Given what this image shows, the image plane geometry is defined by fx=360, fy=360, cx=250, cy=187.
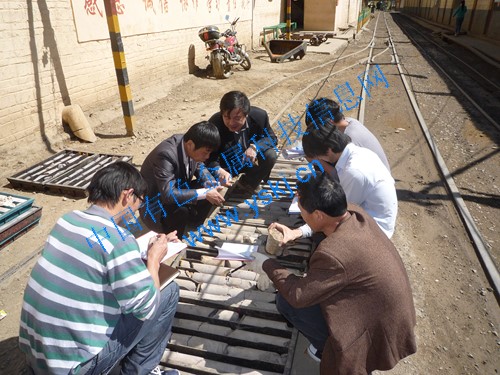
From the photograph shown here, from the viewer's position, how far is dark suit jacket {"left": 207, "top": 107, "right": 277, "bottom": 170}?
443cm

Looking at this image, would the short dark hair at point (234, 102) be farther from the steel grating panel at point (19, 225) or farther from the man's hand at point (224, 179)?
the steel grating panel at point (19, 225)

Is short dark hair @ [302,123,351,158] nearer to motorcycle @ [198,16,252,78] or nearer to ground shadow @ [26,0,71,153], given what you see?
ground shadow @ [26,0,71,153]

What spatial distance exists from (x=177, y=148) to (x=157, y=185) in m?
0.41

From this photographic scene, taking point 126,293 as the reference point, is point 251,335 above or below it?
below

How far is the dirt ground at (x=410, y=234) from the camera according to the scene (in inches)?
114

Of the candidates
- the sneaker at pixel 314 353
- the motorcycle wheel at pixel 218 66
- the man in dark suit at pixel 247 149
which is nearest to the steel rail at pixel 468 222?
the sneaker at pixel 314 353

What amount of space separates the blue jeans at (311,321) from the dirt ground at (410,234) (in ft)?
2.88

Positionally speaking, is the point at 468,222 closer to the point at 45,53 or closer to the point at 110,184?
the point at 110,184

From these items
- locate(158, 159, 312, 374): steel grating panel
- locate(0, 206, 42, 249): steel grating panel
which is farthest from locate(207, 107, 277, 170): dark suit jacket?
locate(0, 206, 42, 249): steel grating panel

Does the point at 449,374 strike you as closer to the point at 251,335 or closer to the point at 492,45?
the point at 251,335

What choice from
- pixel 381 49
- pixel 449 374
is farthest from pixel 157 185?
pixel 381 49

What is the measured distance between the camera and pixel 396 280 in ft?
6.38

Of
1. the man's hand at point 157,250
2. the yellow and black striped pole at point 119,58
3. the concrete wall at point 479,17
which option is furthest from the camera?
the concrete wall at point 479,17

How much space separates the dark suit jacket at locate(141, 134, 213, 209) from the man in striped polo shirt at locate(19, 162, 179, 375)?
4.54 ft
